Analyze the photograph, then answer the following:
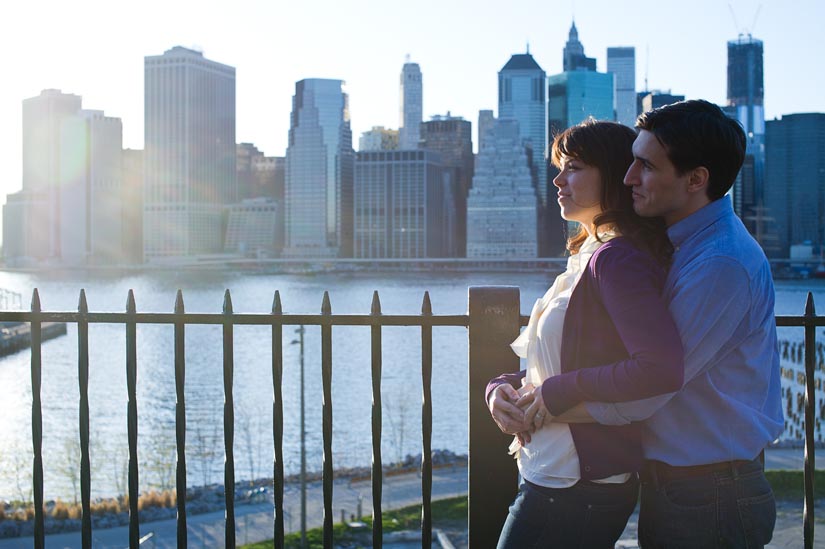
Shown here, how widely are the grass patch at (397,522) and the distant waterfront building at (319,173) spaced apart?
81193mm

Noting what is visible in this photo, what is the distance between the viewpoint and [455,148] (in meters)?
118

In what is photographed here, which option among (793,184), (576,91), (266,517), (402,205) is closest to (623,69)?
(576,91)

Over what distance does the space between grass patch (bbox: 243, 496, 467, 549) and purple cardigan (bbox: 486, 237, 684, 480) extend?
15.0 metres

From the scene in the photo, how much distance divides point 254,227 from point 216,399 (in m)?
79.3

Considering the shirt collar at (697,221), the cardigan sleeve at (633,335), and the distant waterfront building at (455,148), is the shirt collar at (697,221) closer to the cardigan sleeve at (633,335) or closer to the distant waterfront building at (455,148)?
the cardigan sleeve at (633,335)

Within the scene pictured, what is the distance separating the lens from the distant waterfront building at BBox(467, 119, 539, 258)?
8860cm

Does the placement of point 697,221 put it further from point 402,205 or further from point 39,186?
point 39,186

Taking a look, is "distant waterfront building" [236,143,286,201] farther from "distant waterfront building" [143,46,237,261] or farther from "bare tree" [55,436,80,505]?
"bare tree" [55,436,80,505]

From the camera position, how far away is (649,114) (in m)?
1.89

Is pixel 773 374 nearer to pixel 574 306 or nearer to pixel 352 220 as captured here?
pixel 574 306

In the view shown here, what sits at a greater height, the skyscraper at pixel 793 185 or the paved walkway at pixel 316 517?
the skyscraper at pixel 793 185

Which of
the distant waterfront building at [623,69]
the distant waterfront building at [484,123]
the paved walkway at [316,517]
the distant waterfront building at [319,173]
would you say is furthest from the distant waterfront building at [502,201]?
the paved walkway at [316,517]

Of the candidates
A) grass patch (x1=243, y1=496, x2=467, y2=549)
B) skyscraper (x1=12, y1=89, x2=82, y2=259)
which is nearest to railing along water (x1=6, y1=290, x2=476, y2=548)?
grass patch (x1=243, y1=496, x2=467, y2=549)

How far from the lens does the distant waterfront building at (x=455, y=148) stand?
350ft
